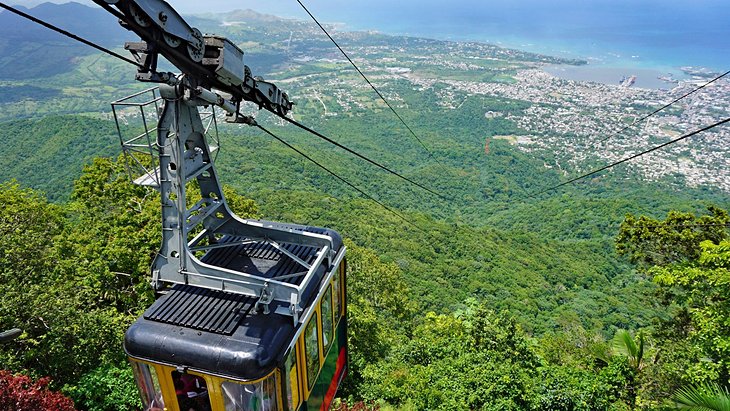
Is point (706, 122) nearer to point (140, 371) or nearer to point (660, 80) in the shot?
point (660, 80)

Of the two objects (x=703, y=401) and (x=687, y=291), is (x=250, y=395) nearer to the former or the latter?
(x=703, y=401)

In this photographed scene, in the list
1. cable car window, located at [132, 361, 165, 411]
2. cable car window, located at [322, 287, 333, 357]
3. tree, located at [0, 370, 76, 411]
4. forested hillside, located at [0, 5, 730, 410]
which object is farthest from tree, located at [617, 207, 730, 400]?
tree, located at [0, 370, 76, 411]

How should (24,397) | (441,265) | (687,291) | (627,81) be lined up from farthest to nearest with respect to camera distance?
1. (627,81)
2. (441,265)
3. (687,291)
4. (24,397)

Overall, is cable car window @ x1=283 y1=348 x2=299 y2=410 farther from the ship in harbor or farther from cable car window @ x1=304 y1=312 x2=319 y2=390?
the ship in harbor

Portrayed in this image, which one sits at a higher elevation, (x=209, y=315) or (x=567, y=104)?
(x=209, y=315)

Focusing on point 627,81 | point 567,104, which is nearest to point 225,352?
point 567,104

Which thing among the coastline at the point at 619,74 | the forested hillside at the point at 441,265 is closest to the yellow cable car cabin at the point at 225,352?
the forested hillside at the point at 441,265
